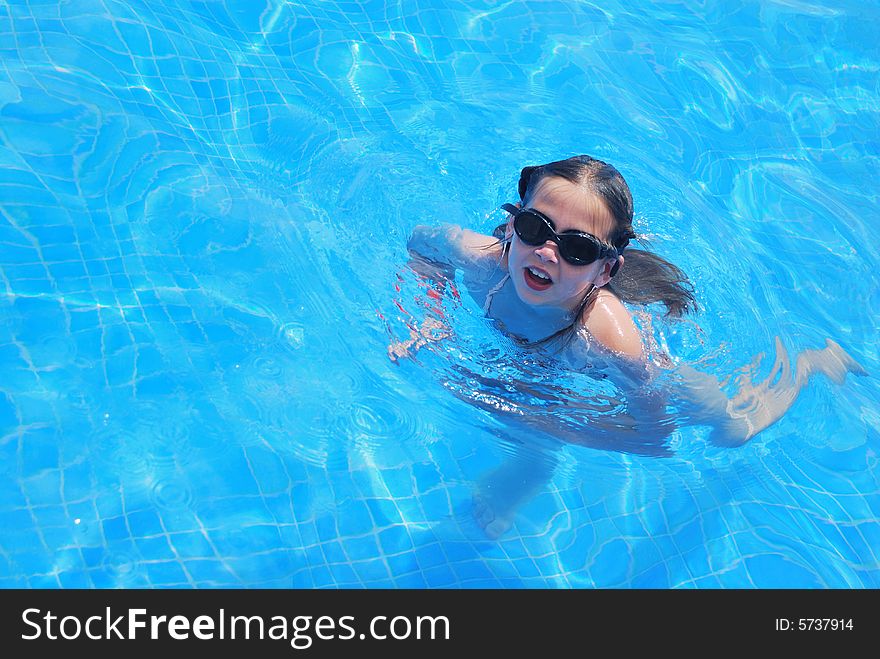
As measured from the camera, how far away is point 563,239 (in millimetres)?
3363

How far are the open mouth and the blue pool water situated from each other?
621mm

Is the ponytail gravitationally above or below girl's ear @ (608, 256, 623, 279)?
below

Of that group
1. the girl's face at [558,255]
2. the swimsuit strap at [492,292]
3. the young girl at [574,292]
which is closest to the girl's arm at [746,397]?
the young girl at [574,292]

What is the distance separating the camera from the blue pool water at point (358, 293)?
3.78m

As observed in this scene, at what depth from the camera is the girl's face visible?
133 inches

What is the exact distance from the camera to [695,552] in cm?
400

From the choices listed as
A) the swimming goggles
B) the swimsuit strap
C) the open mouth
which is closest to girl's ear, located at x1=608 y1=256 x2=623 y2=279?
the swimming goggles

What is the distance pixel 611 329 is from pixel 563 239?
59cm

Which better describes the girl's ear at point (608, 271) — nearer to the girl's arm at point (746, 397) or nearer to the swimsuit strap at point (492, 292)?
the swimsuit strap at point (492, 292)

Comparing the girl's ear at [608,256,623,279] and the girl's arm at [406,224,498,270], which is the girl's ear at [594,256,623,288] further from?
the girl's arm at [406,224,498,270]

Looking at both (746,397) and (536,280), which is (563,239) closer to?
(536,280)

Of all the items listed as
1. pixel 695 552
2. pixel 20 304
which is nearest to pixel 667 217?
pixel 695 552

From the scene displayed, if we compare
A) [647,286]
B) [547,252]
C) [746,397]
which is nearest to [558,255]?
[547,252]
